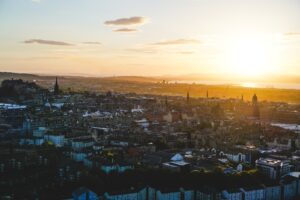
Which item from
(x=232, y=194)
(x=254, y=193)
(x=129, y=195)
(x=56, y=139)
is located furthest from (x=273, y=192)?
(x=56, y=139)

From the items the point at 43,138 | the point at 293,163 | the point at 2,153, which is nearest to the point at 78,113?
the point at 43,138

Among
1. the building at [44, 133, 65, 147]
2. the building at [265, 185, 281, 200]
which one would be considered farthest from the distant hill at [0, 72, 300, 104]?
the building at [265, 185, 281, 200]

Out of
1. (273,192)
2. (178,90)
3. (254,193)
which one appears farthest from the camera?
(178,90)

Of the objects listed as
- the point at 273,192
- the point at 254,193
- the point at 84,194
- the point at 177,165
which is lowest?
the point at 273,192

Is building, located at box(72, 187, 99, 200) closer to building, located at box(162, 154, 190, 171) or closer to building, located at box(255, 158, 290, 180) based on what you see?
building, located at box(162, 154, 190, 171)

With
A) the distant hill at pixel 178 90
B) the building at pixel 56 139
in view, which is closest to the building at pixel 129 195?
the building at pixel 56 139

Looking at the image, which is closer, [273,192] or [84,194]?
[84,194]

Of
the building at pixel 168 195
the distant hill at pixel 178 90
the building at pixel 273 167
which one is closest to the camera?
the building at pixel 168 195

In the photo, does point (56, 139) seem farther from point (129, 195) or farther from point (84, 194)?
point (84, 194)

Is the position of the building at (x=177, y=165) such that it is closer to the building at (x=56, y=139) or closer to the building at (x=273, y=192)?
the building at (x=273, y=192)

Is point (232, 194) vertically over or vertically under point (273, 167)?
under

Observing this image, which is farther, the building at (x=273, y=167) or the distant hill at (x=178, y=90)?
the distant hill at (x=178, y=90)
